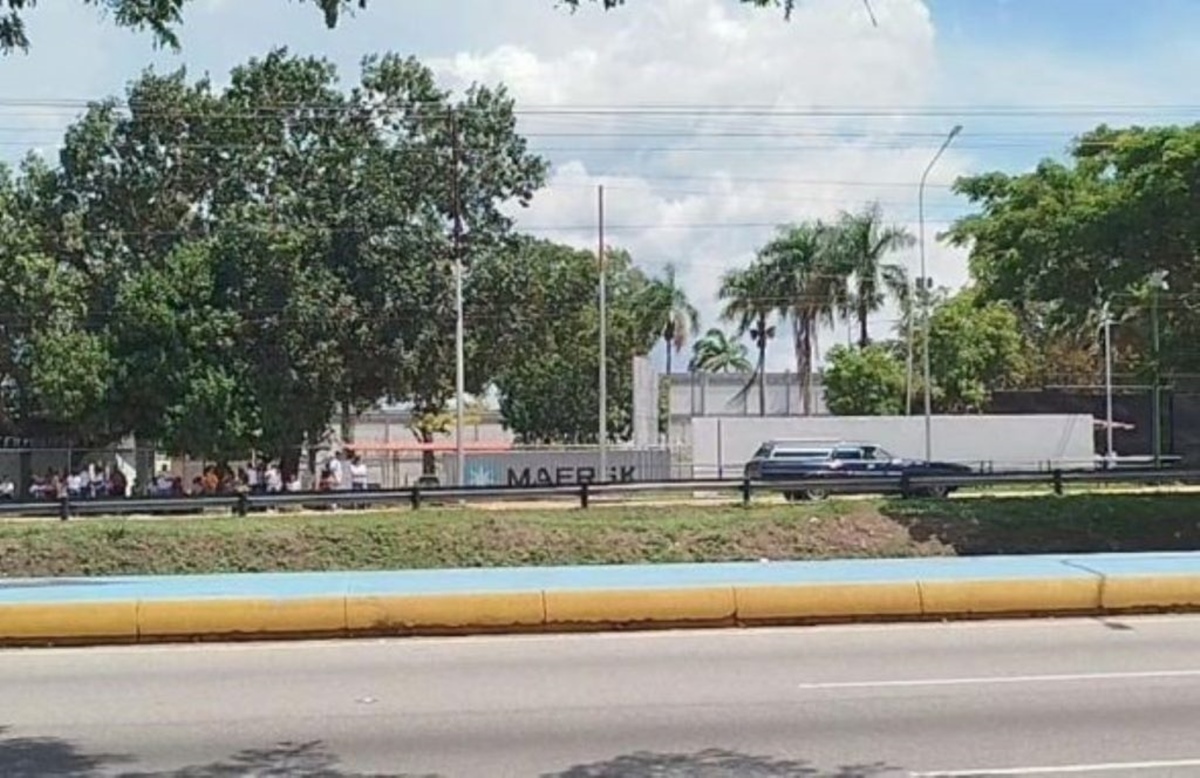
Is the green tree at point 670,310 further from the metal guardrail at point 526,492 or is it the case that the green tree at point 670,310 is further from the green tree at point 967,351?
the metal guardrail at point 526,492

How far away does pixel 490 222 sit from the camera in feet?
160

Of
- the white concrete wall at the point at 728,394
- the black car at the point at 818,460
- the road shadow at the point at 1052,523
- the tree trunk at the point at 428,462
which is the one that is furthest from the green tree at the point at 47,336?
the white concrete wall at the point at 728,394

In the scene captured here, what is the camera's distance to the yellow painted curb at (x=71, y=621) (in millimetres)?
13031

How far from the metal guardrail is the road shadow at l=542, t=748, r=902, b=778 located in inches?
599

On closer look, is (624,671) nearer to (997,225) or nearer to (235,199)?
(997,225)

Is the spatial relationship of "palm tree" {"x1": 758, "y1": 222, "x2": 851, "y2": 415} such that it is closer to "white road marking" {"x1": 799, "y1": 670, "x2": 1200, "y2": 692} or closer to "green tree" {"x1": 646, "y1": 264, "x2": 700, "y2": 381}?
"green tree" {"x1": 646, "y1": 264, "x2": 700, "y2": 381}

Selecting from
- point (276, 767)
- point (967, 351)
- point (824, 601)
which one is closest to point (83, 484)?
point (824, 601)

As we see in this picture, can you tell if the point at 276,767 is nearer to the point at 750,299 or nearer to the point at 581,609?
the point at 581,609

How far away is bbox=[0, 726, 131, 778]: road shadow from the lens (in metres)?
7.96

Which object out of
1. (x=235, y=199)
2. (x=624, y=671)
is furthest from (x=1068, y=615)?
(x=235, y=199)

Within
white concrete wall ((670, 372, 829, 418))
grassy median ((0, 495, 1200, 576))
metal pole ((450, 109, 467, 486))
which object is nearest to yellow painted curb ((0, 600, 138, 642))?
grassy median ((0, 495, 1200, 576))

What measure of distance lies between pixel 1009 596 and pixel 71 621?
8407mm

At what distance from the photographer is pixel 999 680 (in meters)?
10.6

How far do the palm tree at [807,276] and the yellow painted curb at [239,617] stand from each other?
57819 millimetres
